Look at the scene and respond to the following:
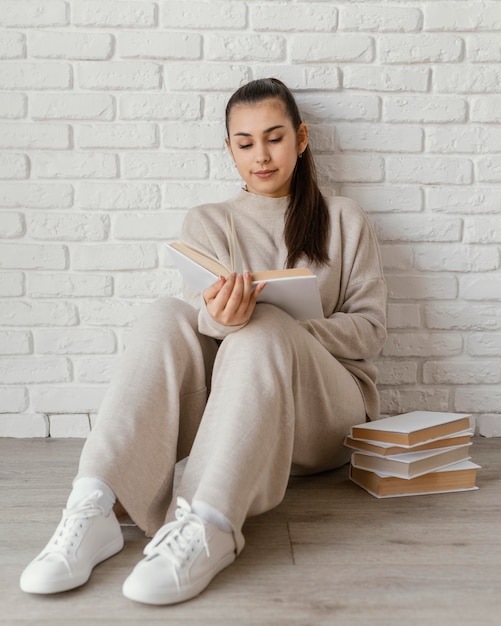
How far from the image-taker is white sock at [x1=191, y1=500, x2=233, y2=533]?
48.9 inches

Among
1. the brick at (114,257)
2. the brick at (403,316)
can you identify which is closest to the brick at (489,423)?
the brick at (403,316)

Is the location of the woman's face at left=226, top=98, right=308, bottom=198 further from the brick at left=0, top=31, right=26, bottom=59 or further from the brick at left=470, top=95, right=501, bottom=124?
the brick at left=0, top=31, right=26, bottom=59

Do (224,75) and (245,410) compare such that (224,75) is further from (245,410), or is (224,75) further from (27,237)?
(245,410)

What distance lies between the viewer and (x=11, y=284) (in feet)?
7.12

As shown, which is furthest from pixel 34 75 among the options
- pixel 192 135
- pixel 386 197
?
pixel 386 197

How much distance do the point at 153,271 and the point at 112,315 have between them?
7.3 inches

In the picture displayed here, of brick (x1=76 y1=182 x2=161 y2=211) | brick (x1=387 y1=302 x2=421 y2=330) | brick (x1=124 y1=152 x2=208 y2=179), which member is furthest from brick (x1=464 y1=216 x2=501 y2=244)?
brick (x1=76 y1=182 x2=161 y2=211)

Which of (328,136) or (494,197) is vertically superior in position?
(328,136)

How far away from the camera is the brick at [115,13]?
2078 mm

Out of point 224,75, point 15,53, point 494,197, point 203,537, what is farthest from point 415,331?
point 15,53

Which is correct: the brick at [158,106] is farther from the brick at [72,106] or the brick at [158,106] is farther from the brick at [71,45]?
the brick at [71,45]

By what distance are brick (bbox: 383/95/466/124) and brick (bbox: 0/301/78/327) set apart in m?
1.13

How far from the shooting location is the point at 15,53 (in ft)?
6.88

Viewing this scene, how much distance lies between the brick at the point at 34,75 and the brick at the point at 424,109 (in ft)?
Result: 3.15
